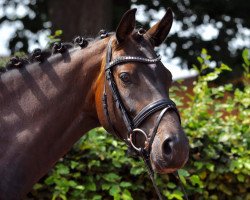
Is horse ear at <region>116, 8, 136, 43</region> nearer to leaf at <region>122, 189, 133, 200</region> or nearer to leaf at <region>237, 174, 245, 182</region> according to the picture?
leaf at <region>122, 189, 133, 200</region>

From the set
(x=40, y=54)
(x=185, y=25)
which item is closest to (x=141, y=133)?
(x=40, y=54)

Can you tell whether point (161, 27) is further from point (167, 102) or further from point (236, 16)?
point (236, 16)

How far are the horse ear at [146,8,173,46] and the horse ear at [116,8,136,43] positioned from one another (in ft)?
0.56

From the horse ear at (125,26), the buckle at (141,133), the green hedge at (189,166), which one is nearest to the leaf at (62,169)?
the green hedge at (189,166)

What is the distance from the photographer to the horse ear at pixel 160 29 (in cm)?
350

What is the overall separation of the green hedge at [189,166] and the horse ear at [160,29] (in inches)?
58.7

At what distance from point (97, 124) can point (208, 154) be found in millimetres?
1863

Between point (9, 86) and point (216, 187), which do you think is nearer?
point (9, 86)

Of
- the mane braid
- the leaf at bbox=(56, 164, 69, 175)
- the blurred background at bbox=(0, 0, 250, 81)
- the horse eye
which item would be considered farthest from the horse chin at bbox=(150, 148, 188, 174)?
the blurred background at bbox=(0, 0, 250, 81)

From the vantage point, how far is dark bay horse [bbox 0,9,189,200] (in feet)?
10.5

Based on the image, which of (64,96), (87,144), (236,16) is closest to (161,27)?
(64,96)

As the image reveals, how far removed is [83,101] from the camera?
11.2 feet

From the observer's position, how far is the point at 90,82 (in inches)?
135

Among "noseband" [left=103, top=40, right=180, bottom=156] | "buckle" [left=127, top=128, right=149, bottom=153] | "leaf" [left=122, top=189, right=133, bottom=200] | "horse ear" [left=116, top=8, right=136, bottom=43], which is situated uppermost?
"horse ear" [left=116, top=8, right=136, bottom=43]
